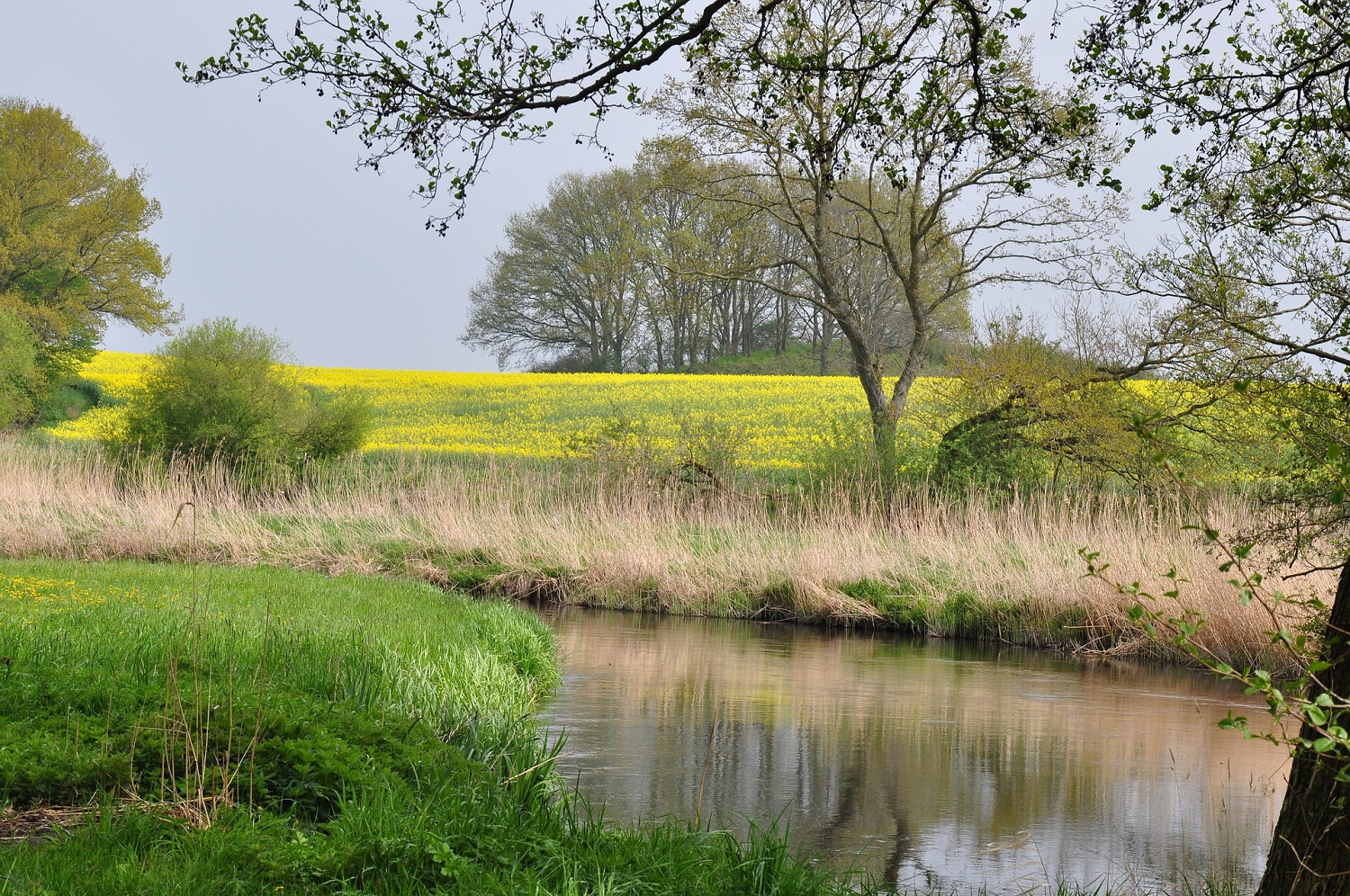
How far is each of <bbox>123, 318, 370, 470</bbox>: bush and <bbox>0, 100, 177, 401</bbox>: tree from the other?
1459 centimetres

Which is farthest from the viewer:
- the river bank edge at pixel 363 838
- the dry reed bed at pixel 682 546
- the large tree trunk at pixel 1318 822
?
the dry reed bed at pixel 682 546

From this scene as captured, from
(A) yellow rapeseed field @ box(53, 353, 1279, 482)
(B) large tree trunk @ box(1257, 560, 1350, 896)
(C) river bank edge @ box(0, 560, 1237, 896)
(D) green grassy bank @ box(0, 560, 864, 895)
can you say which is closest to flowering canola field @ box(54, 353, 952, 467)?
(A) yellow rapeseed field @ box(53, 353, 1279, 482)

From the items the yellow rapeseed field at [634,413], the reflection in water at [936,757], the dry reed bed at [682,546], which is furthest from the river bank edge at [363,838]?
the yellow rapeseed field at [634,413]

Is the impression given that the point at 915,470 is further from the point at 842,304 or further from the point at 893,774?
the point at 893,774

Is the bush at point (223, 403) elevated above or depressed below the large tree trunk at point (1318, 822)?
above

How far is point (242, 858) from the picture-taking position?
4191 mm

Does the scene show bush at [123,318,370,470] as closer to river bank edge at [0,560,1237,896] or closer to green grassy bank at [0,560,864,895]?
green grassy bank at [0,560,864,895]

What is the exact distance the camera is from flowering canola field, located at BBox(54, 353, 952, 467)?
32.0 meters

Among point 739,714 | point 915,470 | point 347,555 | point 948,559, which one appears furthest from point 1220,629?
point 347,555

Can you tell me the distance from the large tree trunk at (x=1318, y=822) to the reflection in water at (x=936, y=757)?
190 cm

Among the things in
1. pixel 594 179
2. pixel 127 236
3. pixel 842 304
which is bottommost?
pixel 842 304

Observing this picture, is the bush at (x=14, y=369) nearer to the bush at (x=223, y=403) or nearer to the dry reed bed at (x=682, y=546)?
the bush at (x=223, y=403)

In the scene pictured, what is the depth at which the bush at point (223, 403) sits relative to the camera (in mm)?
24859

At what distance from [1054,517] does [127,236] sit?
35.4m
